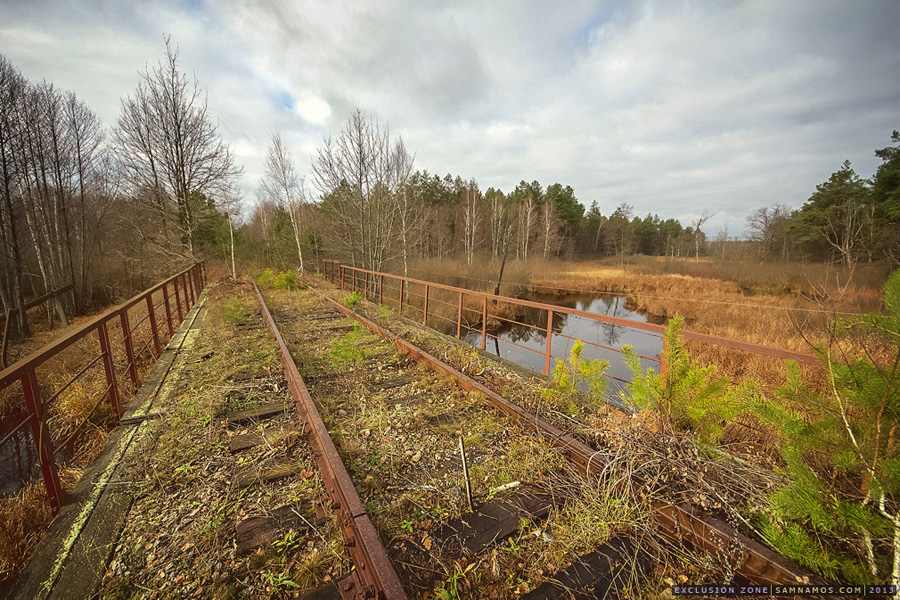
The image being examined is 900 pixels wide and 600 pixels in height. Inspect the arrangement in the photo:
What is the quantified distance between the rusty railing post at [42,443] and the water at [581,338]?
18.5 feet

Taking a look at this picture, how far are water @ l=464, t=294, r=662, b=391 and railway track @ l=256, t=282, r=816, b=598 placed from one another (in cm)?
373

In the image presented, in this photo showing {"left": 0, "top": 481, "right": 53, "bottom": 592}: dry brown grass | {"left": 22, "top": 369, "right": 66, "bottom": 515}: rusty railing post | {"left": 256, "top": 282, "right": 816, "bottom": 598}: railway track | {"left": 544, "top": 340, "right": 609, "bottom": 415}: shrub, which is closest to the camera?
{"left": 256, "top": 282, "right": 816, "bottom": 598}: railway track

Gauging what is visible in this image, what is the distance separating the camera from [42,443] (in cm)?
210

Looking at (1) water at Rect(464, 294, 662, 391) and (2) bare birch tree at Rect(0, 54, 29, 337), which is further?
(2) bare birch tree at Rect(0, 54, 29, 337)

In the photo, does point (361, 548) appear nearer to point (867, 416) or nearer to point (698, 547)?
point (698, 547)

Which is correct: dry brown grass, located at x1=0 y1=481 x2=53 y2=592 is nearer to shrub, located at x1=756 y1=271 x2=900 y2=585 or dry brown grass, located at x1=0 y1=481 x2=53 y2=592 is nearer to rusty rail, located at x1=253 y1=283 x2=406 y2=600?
rusty rail, located at x1=253 y1=283 x2=406 y2=600

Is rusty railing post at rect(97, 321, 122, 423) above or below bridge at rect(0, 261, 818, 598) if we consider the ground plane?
above

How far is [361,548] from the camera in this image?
169 cm

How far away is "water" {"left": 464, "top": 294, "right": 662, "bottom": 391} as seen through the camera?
31.4 ft

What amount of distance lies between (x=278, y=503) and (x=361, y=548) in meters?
0.88

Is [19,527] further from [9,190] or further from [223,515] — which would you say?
[9,190]

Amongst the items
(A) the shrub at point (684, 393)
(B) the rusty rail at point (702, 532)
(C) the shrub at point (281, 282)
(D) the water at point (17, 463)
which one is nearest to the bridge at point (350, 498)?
(B) the rusty rail at point (702, 532)

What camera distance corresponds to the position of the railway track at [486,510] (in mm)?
1652

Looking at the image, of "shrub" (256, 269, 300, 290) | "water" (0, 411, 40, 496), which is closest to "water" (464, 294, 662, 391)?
"water" (0, 411, 40, 496)
